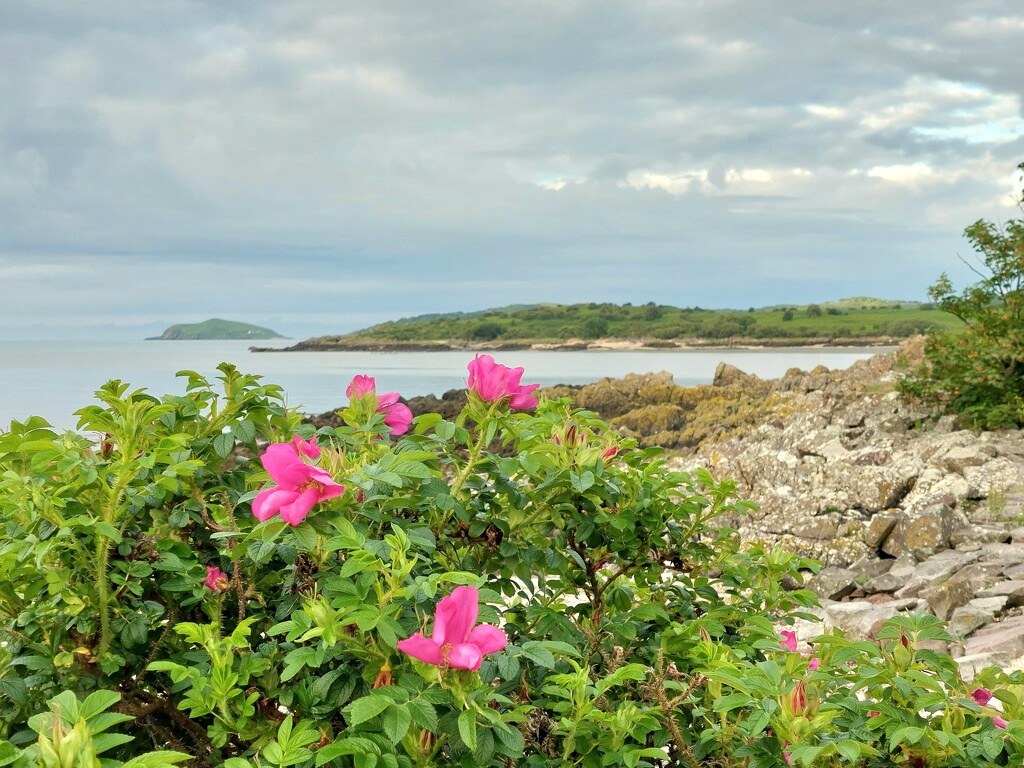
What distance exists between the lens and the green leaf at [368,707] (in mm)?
1694

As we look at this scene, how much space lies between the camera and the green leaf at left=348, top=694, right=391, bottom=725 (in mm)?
1694

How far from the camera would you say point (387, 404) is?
2.93 metres

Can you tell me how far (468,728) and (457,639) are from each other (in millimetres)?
175

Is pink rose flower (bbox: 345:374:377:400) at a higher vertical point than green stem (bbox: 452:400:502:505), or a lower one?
higher

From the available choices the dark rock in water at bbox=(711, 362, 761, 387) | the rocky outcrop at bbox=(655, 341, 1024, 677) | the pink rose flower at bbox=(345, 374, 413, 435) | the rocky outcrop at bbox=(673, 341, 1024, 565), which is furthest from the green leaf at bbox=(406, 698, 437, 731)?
the dark rock in water at bbox=(711, 362, 761, 387)

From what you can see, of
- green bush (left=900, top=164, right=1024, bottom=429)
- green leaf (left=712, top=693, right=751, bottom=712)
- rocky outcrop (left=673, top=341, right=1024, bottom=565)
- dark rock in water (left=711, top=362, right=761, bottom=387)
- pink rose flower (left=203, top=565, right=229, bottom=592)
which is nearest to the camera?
green leaf (left=712, top=693, right=751, bottom=712)

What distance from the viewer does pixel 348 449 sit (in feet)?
9.17

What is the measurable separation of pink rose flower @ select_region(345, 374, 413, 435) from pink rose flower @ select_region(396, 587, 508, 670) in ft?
3.58

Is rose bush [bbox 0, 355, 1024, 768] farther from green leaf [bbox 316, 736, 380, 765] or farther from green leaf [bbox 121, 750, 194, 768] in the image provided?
green leaf [bbox 121, 750, 194, 768]

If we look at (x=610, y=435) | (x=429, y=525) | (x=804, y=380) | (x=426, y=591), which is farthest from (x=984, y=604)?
(x=804, y=380)

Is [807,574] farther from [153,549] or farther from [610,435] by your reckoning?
[153,549]

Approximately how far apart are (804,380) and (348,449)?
18869 mm

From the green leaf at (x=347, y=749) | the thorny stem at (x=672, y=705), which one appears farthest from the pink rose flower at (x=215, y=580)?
the thorny stem at (x=672, y=705)

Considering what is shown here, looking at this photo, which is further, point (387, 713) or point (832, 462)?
point (832, 462)
